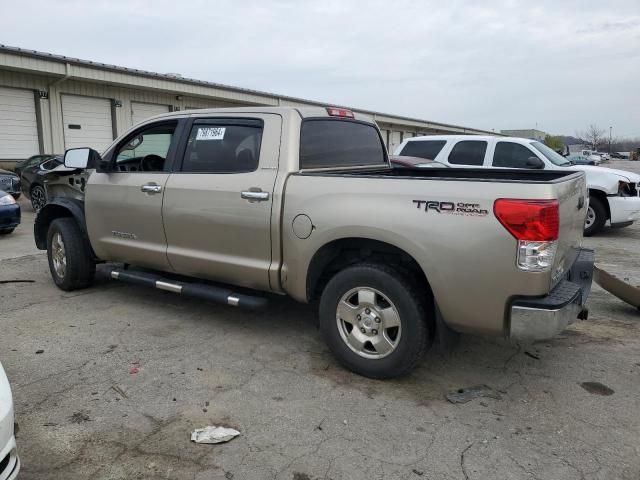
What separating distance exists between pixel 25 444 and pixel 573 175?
388cm

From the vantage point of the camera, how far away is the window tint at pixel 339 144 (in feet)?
13.7

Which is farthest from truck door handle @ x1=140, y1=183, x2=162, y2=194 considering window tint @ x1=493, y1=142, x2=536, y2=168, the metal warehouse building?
the metal warehouse building

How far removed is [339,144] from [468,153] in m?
5.98

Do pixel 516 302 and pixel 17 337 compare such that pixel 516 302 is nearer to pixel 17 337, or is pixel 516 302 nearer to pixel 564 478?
pixel 564 478

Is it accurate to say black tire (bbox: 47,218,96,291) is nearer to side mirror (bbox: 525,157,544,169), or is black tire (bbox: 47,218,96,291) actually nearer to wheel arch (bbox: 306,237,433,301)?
wheel arch (bbox: 306,237,433,301)

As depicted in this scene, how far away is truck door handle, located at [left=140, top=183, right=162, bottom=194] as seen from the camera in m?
4.61

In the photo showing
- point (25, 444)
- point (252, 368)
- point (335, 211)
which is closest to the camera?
point (25, 444)

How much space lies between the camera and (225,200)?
163 inches

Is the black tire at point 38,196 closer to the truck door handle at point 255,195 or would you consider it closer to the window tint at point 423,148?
the window tint at point 423,148

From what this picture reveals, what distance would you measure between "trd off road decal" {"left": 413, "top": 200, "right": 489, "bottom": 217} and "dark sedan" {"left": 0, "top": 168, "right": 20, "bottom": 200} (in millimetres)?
13720

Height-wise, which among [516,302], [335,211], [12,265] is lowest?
[12,265]

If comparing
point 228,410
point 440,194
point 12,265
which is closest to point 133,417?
point 228,410

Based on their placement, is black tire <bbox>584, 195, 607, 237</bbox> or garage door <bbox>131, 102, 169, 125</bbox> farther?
garage door <bbox>131, 102, 169, 125</bbox>

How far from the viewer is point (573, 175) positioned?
3.72 meters
